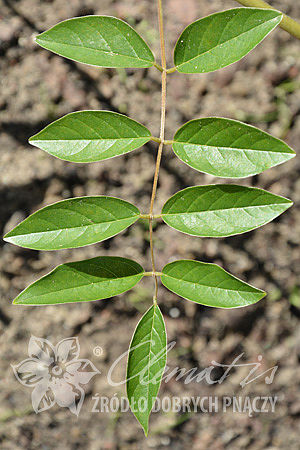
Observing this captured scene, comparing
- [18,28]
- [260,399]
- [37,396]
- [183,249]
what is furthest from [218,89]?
[37,396]

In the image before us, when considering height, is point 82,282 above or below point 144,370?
above

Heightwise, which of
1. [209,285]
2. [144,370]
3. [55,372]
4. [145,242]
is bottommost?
[55,372]

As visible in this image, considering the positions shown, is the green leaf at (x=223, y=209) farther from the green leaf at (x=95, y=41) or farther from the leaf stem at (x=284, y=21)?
the leaf stem at (x=284, y=21)

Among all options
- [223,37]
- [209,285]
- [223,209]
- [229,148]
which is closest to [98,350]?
[209,285]

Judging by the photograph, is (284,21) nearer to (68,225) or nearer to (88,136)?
(88,136)

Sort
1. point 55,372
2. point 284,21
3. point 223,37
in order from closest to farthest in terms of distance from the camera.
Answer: point 223,37 → point 284,21 → point 55,372

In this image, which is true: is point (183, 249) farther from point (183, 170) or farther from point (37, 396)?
point (37, 396)
